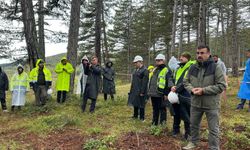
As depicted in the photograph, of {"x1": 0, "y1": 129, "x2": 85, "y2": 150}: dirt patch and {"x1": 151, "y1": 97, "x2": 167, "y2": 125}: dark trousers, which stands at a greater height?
{"x1": 151, "y1": 97, "x2": 167, "y2": 125}: dark trousers

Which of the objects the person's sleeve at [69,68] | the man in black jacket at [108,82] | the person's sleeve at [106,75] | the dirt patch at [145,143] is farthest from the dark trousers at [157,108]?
the person's sleeve at [106,75]

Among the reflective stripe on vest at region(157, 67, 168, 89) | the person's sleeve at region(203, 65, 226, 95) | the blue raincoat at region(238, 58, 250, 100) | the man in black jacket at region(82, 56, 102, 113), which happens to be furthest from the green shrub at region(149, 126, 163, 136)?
the blue raincoat at region(238, 58, 250, 100)

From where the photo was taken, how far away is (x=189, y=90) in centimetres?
595

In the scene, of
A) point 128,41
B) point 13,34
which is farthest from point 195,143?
point 128,41

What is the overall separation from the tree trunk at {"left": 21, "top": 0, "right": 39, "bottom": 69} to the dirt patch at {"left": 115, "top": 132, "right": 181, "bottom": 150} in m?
6.99

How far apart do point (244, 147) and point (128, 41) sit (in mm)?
34028

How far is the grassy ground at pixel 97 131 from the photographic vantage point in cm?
683

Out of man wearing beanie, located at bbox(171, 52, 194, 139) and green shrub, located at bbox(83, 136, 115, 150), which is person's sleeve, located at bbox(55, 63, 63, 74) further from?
man wearing beanie, located at bbox(171, 52, 194, 139)

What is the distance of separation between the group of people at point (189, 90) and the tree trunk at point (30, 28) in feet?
17.4

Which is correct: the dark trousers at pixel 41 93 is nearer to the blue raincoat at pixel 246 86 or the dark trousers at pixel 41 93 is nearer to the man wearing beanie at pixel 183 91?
the man wearing beanie at pixel 183 91

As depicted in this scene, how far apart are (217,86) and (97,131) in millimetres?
3391

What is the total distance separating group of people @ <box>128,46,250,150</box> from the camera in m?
5.79

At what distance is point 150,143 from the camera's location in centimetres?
680

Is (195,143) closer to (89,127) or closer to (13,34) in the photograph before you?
(89,127)
